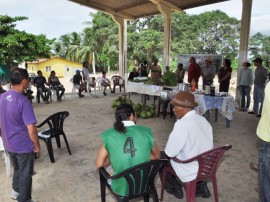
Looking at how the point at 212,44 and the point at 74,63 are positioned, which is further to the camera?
the point at 74,63

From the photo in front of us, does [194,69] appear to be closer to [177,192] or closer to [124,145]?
[177,192]

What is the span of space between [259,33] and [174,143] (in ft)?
91.3

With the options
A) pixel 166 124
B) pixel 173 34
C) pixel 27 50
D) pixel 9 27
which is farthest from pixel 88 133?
pixel 173 34

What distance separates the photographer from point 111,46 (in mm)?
21953

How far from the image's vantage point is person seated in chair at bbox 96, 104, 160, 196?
1957 millimetres

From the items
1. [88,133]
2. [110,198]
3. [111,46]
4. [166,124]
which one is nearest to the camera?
[110,198]

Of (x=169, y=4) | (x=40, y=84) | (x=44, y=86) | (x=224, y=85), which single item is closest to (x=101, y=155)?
(x=224, y=85)

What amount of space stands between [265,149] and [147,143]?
3.19 ft

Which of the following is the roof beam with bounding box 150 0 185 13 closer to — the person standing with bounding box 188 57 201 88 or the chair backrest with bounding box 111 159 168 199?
the person standing with bounding box 188 57 201 88

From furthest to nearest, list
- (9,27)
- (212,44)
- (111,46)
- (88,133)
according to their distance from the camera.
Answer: (212,44) → (111,46) → (9,27) → (88,133)

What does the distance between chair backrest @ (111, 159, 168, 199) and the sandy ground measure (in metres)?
0.91

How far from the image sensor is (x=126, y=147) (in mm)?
1962

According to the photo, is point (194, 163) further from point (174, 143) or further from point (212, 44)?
point (212, 44)

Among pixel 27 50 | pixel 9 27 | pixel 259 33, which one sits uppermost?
pixel 259 33
